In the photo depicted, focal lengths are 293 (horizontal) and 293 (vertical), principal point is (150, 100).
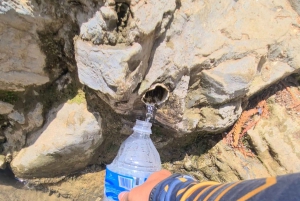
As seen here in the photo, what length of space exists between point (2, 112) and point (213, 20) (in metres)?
1.67

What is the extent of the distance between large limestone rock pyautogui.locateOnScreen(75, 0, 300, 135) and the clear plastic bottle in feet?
0.67

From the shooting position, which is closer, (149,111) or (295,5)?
(149,111)

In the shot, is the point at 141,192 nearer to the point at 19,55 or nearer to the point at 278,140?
the point at 19,55

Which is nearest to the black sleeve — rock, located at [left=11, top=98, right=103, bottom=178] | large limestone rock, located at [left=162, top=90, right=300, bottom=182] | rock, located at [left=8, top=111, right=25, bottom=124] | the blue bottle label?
the blue bottle label

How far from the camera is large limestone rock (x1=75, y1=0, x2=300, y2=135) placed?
1.62 meters

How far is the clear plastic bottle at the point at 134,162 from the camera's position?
181cm

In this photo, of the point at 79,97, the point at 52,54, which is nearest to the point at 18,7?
the point at 52,54

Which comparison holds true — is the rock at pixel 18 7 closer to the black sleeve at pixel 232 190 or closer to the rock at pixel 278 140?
the black sleeve at pixel 232 190

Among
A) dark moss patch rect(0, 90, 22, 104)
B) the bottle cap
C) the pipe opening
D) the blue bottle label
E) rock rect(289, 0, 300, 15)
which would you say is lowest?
the blue bottle label

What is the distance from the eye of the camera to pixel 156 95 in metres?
2.01

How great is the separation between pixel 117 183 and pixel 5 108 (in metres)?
1.04

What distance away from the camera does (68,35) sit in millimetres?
1854

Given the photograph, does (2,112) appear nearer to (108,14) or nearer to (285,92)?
(108,14)

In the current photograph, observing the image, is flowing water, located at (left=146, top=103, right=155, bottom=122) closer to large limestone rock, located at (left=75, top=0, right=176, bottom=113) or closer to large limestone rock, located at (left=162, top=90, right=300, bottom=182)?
large limestone rock, located at (left=75, top=0, right=176, bottom=113)
